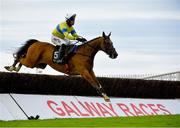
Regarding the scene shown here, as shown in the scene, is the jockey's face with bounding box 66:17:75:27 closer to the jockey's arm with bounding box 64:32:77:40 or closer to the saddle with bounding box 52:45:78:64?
the jockey's arm with bounding box 64:32:77:40

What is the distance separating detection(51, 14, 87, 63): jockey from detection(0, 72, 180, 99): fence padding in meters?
7.59

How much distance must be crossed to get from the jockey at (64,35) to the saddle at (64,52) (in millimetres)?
20

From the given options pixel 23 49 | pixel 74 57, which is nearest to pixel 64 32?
pixel 74 57

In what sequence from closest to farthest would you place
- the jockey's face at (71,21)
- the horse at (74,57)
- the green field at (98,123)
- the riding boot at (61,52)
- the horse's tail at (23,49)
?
1. the jockey's face at (71,21)
2. the horse at (74,57)
3. the riding boot at (61,52)
4. the horse's tail at (23,49)
5. the green field at (98,123)

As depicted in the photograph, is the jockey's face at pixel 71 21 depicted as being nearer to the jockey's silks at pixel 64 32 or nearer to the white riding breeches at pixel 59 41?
the jockey's silks at pixel 64 32

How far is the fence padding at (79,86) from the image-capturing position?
18656 mm

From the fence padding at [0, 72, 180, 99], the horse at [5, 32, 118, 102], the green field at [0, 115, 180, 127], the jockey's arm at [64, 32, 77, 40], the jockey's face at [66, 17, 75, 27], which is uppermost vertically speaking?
the jockey's face at [66, 17, 75, 27]

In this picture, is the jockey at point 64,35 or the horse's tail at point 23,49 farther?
the horse's tail at point 23,49

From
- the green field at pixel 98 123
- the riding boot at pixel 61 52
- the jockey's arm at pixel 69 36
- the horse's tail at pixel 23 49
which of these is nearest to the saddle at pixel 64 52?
the riding boot at pixel 61 52

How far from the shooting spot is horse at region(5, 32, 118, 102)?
10.4 metres

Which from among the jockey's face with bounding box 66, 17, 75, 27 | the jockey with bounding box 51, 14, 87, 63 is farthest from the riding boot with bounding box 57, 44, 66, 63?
the jockey's face with bounding box 66, 17, 75, 27

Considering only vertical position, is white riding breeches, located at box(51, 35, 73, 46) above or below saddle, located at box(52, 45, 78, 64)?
above

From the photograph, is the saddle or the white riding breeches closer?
the saddle

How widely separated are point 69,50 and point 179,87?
1249cm
